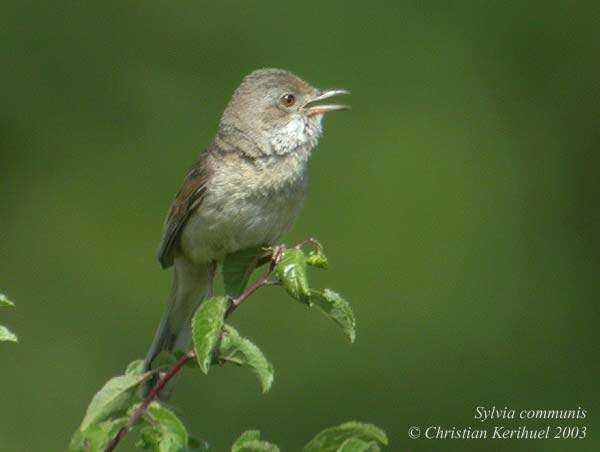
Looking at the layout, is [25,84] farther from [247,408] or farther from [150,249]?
[247,408]

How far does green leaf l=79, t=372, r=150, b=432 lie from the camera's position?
305cm

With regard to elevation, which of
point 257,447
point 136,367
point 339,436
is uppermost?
point 136,367

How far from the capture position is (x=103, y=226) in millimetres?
8961

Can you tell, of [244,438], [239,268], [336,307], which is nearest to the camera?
[244,438]

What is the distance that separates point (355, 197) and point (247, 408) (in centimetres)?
161

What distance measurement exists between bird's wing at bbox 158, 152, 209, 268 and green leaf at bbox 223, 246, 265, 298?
0.36 metres

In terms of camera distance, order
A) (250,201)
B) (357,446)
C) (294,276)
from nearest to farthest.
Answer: (357,446), (294,276), (250,201)

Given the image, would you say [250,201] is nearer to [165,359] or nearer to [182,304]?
[182,304]

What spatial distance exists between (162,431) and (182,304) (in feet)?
7.71

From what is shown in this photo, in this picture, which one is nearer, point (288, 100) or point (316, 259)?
point (316, 259)

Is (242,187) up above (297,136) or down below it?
below

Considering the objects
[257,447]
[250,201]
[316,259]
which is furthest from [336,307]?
[250,201]

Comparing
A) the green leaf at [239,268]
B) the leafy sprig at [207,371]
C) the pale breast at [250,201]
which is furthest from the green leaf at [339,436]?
the pale breast at [250,201]

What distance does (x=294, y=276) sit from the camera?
10.7 feet
